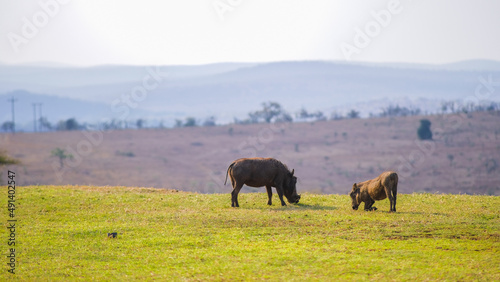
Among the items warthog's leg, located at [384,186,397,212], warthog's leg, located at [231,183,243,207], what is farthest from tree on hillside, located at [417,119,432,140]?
warthog's leg, located at [384,186,397,212]

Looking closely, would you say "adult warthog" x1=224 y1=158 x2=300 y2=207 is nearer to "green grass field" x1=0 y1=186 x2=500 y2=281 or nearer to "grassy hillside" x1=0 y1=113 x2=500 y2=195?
"green grass field" x1=0 y1=186 x2=500 y2=281

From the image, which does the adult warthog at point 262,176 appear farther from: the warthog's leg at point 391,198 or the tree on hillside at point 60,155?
the tree on hillside at point 60,155

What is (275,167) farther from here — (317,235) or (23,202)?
(23,202)

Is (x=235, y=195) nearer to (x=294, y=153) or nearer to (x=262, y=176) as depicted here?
(x=262, y=176)

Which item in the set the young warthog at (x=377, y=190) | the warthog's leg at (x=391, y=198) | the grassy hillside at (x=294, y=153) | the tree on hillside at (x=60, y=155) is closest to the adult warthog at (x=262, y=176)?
the young warthog at (x=377, y=190)

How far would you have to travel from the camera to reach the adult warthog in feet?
74.2

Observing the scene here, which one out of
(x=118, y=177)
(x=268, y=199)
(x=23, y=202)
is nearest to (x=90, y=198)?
(x=23, y=202)

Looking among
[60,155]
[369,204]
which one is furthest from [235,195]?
[60,155]

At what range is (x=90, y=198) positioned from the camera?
81.3 feet

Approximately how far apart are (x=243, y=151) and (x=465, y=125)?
36.7 metres

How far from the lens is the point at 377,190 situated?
831 inches

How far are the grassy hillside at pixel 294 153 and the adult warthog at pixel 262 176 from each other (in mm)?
49287

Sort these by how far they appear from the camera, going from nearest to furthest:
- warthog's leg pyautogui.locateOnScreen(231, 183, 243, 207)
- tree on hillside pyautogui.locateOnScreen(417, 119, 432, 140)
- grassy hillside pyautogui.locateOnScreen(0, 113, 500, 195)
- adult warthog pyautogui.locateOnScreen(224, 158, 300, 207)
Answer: warthog's leg pyautogui.locateOnScreen(231, 183, 243, 207), adult warthog pyautogui.locateOnScreen(224, 158, 300, 207), grassy hillside pyautogui.locateOnScreen(0, 113, 500, 195), tree on hillside pyautogui.locateOnScreen(417, 119, 432, 140)

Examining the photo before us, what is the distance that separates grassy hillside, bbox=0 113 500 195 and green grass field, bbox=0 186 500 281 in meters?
49.3
